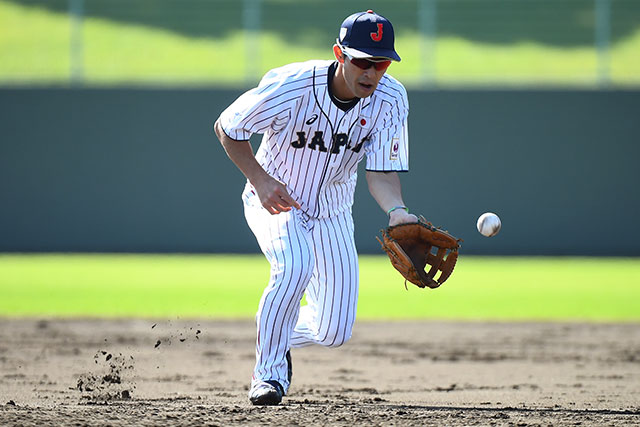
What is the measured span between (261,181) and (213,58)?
11.6 m

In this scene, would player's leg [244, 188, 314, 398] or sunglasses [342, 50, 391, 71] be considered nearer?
sunglasses [342, 50, 391, 71]

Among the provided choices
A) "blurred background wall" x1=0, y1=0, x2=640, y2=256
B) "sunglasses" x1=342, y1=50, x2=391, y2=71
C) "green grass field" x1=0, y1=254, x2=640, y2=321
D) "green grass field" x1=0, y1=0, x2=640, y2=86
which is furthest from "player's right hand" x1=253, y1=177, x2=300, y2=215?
"green grass field" x1=0, y1=0, x2=640, y2=86

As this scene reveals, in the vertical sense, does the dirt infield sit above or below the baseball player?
below

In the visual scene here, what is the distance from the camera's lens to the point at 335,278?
467cm

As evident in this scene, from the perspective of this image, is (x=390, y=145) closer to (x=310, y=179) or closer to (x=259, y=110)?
(x=310, y=179)

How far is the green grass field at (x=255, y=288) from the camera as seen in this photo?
880cm

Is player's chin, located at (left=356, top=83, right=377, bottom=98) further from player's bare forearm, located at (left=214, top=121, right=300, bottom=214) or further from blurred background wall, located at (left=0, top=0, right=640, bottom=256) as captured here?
blurred background wall, located at (left=0, top=0, right=640, bottom=256)

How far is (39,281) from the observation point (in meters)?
10.8

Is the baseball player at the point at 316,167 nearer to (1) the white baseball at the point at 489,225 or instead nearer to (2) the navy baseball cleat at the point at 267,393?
(2) the navy baseball cleat at the point at 267,393

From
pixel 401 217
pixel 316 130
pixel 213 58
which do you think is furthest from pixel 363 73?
pixel 213 58

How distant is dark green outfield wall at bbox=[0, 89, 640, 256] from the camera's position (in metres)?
14.1

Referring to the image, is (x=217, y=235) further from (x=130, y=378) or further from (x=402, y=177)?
(x=130, y=378)

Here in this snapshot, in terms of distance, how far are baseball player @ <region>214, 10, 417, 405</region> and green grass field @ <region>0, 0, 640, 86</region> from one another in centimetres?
1054

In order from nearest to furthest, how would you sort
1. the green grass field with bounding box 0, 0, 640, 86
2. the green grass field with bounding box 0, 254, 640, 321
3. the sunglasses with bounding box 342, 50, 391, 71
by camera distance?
the sunglasses with bounding box 342, 50, 391, 71
the green grass field with bounding box 0, 254, 640, 321
the green grass field with bounding box 0, 0, 640, 86
